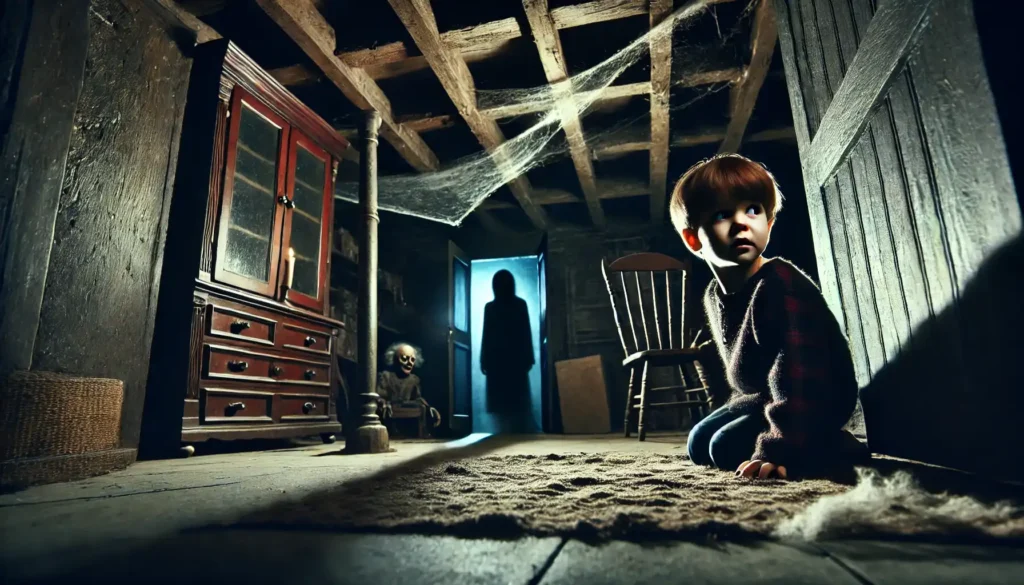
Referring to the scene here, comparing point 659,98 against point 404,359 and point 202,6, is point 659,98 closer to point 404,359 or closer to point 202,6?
point 202,6

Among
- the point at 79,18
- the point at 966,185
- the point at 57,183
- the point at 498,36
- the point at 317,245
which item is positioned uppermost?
the point at 498,36

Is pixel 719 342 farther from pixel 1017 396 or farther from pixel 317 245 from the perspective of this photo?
pixel 317 245

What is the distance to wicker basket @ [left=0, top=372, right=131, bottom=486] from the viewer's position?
142cm

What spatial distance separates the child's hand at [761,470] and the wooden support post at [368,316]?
196cm

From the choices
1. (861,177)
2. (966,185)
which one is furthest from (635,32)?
(966,185)

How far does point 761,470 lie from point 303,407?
2.62 m

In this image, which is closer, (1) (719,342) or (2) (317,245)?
(1) (719,342)

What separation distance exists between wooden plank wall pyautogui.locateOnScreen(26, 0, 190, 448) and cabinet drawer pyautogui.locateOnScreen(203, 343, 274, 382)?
0.84ft

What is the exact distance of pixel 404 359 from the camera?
5.12 m

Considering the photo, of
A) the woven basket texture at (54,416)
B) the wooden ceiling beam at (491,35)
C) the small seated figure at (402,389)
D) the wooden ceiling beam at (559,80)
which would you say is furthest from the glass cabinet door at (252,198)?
the small seated figure at (402,389)

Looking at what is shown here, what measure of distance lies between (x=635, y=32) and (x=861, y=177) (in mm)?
2098

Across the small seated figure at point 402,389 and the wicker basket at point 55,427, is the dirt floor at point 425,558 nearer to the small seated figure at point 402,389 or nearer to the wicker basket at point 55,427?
the wicker basket at point 55,427

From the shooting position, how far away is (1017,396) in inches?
37.1

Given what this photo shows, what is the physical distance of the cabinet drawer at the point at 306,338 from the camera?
9.68ft
